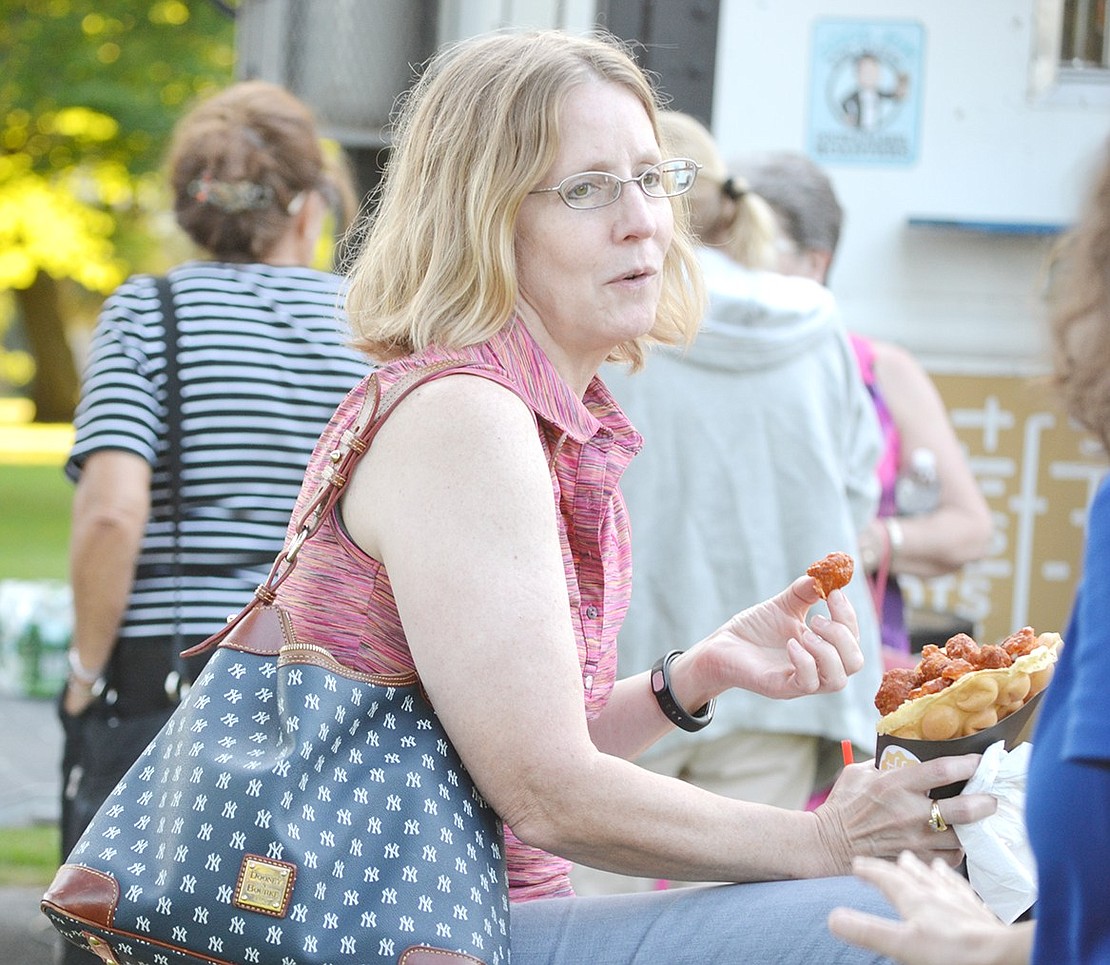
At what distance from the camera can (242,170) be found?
323cm

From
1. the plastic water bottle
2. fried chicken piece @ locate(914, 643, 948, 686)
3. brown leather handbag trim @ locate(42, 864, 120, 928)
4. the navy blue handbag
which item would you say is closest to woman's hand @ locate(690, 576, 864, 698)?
fried chicken piece @ locate(914, 643, 948, 686)

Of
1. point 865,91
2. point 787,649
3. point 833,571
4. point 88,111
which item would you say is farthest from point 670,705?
point 88,111

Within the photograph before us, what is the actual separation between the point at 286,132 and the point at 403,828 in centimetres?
196

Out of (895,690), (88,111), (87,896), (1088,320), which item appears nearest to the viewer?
(1088,320)

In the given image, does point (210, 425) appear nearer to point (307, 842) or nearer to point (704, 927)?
point (307, 842)

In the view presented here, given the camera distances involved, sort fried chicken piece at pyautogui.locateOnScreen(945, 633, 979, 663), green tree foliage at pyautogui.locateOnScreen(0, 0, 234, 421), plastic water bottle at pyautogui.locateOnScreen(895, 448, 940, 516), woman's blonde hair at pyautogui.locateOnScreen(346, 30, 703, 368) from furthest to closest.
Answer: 1. green tree foliage at pyautogui.locateOnScreen(0, 0, 234, 421)
2. plastic water bottle at pyautogui.locateOnScreen(895, 448, 940, 516)
3. woman's blonde hair at pyautogui.locateOnScreen(346, 30, 703, 368)
4. fried chicken piece at pyautogui.locateOnScreen(945, 633, 979, 663)

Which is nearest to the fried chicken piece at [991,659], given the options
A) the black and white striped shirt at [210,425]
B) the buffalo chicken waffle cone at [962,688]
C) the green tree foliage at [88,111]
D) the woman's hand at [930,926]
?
the buffalo chicken waffle cone at [962,688]

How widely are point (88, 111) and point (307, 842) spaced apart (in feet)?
58.3

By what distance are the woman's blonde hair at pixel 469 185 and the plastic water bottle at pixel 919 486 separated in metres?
1.88

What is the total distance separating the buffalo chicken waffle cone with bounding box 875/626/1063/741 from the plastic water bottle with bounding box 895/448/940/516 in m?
1.91

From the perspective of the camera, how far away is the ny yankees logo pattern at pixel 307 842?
169 cm

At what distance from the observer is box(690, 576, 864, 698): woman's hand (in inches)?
79.5

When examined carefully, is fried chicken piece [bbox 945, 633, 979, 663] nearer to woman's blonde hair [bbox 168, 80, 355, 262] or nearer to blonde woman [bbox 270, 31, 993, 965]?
blonde woman [bbox 270, 31, 993, 965]

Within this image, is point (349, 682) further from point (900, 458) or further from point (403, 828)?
point (900, 458)
